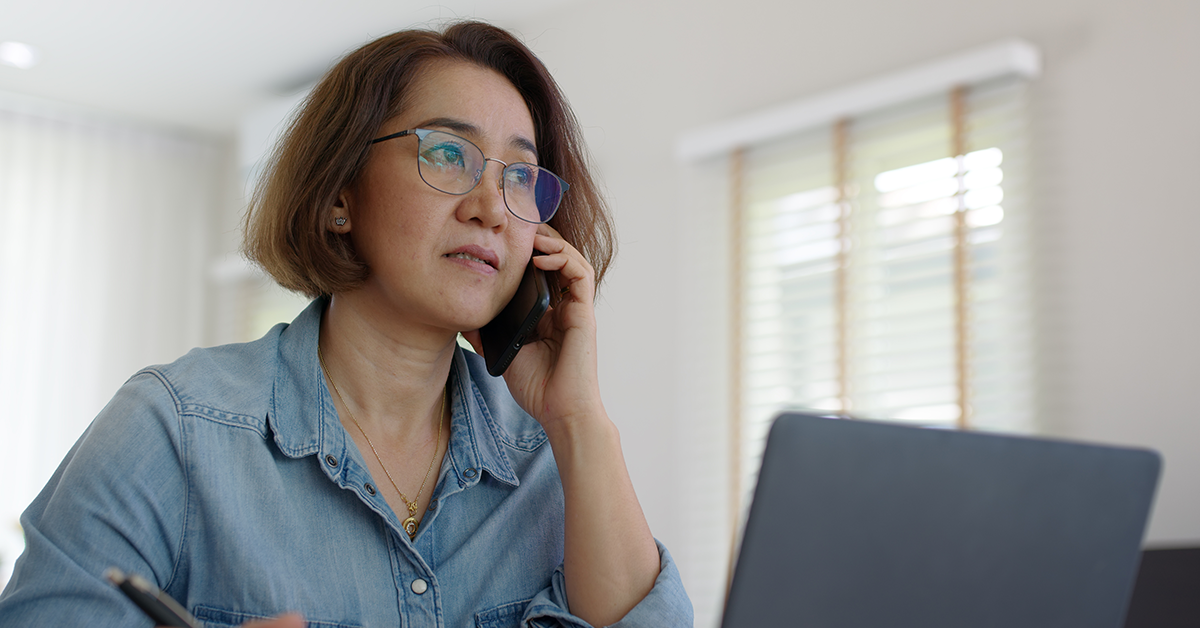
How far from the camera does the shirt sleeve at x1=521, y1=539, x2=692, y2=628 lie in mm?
1111

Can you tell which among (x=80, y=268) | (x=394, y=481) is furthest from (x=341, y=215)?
(x=80, y=268)

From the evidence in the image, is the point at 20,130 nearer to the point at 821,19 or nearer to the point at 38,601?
the point at 821,19

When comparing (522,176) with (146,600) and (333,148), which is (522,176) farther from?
(146,600)

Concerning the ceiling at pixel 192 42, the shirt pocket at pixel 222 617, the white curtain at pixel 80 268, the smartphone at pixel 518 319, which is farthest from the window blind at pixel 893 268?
the white curtain at pixel 80 268

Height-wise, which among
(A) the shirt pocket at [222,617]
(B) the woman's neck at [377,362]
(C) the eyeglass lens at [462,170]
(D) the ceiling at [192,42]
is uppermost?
(D) the ceiling at [192,42]

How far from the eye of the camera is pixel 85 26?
3.83 m

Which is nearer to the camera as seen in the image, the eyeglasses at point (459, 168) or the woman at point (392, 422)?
the woman at point (392, 422)

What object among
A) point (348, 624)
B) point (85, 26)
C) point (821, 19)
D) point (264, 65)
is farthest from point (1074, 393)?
point (85, 26)

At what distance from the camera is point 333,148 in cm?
124

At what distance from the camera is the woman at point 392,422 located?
998 mm

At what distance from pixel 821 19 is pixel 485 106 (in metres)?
1.92

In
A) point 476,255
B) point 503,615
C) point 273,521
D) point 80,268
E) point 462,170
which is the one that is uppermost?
point 80,268

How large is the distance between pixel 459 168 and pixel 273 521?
0.47 meters

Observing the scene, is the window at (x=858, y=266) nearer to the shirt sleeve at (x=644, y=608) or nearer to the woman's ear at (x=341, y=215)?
the shirt sleeve at (x=644, y=608)
